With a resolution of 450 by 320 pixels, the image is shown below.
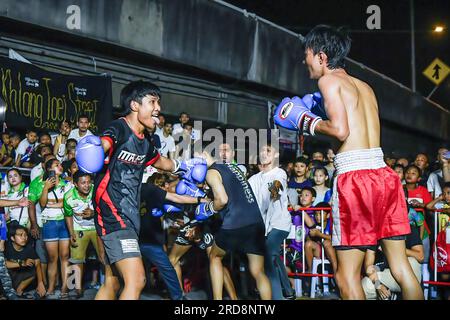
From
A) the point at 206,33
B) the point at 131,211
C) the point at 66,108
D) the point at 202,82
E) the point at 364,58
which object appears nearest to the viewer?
the point at 131,211

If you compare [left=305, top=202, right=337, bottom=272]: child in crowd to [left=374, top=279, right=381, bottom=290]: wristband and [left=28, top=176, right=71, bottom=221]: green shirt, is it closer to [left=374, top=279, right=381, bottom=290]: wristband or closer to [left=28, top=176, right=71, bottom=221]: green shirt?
[left=374, top=279, right=381, bottom=290]: wristband

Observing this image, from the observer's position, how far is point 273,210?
8148 mm

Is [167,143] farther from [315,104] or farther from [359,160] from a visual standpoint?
[359,160]

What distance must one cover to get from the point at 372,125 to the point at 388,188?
0.47 metres

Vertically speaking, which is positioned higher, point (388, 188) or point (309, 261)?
point (388, 188)

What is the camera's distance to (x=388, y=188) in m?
4.48

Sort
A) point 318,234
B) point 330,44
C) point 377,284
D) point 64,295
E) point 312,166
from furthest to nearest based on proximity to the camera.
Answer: point 312,166 → point 318,234 → point 64,295 → point 377,284 → point 330,44

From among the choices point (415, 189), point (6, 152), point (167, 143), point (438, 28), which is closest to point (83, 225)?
point (6, 152)

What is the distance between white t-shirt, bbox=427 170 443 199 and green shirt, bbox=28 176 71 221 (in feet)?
17.5

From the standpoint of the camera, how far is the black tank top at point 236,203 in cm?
703

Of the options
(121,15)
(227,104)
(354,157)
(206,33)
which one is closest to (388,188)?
(354,157)

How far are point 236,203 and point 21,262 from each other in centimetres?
320
